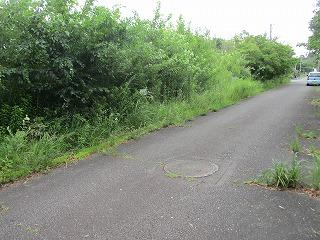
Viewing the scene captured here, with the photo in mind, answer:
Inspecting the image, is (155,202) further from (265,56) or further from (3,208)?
(265,56)

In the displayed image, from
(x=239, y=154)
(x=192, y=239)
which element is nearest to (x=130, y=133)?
(x=239, y=154)

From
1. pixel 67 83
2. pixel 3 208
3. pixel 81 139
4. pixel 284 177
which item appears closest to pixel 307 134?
pixel 284 177

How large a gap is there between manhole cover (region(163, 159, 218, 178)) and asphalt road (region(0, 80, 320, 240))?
0.49 feet

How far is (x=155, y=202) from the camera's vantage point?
4773 millimetres

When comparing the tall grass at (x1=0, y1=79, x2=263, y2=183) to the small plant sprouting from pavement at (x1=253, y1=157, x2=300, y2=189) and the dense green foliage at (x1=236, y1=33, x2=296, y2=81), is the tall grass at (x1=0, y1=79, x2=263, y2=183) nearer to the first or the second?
the small plant sprouting from pavement at (x1=253, y1=157, x2=300, y2=189)

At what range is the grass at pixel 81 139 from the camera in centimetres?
591

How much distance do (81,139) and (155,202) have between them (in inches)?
129

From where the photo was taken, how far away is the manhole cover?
6.04 m

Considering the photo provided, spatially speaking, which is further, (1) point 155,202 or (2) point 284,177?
(2) point 284,177

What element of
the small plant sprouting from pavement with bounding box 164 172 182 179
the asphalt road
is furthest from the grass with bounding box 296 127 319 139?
the small plant sprouting from pavement with bounding box 164 172 182 179

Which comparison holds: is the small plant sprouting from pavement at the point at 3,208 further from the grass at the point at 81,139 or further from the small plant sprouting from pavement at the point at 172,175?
the small plant sprouting from pavement at the point at 172,175

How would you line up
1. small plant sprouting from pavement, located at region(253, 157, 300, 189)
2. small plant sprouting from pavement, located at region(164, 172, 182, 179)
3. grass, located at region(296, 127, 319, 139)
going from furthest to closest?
grass, located at region(296, 127, 319, 139) < small plant sprouting from pavement, located at region(164, 172, 182, 179) < small plant sprouting from pavement, located at region(253, 157, 300, 189)

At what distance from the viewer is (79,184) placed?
5484mm

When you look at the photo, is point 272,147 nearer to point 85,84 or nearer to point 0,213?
point 85,84
